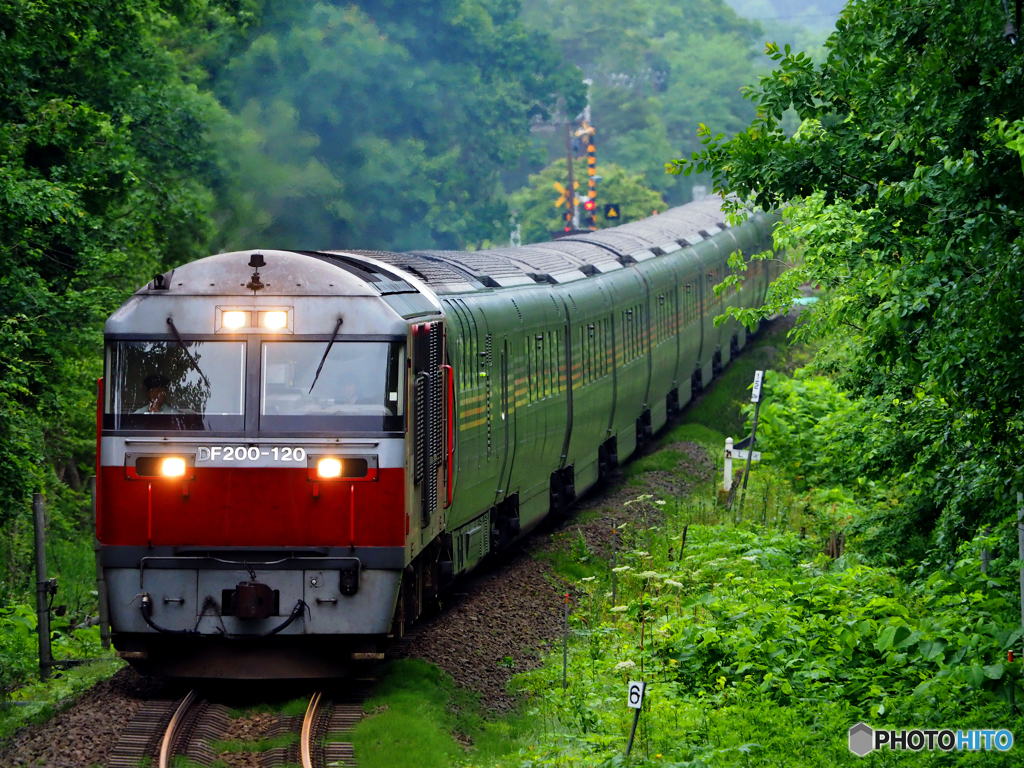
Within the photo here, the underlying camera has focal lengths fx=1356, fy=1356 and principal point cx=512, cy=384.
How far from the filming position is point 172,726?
30.5ft

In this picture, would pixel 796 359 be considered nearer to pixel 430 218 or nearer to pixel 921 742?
pixel 430 218

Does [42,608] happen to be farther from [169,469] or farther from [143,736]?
[143,736]

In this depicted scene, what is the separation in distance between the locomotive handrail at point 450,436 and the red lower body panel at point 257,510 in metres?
1.69

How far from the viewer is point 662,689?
9977mm

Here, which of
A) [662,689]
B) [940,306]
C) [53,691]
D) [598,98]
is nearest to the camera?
[940,306]

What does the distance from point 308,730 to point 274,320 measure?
9.81 ft

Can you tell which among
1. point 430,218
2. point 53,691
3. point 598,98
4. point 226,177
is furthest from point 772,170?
point 598,98

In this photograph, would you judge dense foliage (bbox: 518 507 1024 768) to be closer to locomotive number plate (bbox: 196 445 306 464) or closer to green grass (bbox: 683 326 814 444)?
locomotive number plate (bbox: 196 445 306 464)

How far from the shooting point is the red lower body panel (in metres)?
9.91

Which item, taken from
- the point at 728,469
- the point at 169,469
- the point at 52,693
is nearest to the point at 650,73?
the point at 728,469

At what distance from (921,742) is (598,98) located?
77.4 m

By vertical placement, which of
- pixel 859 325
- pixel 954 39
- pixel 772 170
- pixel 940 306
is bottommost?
pixel 859 325

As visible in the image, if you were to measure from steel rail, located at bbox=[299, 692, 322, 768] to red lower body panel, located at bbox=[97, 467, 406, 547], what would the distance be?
3.81 ft

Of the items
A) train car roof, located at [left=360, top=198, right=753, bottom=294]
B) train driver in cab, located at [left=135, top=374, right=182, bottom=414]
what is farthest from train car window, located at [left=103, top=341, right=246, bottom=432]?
train car roof, located at [left=360, top=198, right=753, bottom=294]
